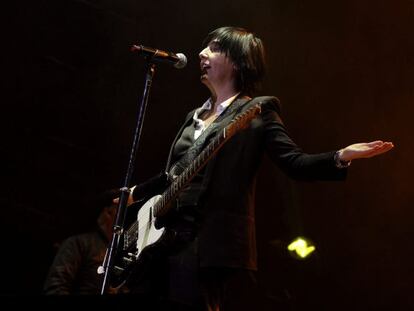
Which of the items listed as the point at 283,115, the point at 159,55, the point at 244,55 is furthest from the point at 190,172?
the point at 283,115

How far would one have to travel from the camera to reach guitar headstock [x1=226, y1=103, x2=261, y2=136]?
2128 millimetres

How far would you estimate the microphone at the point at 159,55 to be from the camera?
2463 mm

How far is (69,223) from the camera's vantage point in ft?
16.8

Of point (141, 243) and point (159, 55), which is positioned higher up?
point (159, 55)

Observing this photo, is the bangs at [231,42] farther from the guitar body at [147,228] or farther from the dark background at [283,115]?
the dark background at [283,115]

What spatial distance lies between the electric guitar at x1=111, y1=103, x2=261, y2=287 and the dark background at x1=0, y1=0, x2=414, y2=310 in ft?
6.79

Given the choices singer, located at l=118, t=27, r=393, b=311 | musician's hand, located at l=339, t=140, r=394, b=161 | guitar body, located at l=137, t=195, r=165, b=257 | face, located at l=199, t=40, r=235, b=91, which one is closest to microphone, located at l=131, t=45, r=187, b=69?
face, located at l=199, t=40, r=235, b=91

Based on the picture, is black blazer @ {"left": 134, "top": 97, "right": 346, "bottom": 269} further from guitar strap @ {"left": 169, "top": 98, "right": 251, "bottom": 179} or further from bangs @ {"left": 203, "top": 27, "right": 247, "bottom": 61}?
bangs @ {"left": 203, "top": 27, "right": 247, "bottom": 61}

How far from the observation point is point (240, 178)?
218 cm

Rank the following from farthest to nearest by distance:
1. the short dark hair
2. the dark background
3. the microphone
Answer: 1. the dark background
2. the short dark hair
3. the microphone

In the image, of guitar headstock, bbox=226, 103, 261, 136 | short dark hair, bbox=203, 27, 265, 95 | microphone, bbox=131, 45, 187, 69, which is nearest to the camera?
guitar headstock, bbox=226, 103, 261, 136

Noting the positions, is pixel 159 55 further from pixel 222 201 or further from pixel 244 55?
pixel 222 201

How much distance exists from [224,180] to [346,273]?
130 inches

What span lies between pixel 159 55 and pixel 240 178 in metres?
0.69
